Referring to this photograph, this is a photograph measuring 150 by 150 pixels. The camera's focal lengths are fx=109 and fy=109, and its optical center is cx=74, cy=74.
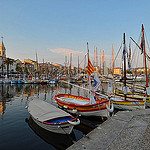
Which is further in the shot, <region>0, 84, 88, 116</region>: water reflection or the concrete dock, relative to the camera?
<region>0, 84, 88, 116</region>: water reflection

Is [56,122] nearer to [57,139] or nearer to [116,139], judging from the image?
[57,139]

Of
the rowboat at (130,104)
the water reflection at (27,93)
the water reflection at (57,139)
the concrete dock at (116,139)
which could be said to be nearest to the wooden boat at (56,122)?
the water reflection at (57,139)

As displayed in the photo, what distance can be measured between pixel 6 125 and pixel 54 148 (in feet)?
25.1

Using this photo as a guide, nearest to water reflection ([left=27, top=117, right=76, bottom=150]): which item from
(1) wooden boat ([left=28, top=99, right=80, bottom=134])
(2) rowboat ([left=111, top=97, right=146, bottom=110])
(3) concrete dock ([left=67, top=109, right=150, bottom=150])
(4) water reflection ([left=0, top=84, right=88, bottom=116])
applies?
(1) wooden boat ([left=28, top=99, right=80, bottom=134])

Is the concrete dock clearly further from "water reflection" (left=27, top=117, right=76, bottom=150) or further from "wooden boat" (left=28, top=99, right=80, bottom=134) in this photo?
"water reflection" (left=27, top=117, right=76, bottom=150)

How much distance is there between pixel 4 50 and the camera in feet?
358

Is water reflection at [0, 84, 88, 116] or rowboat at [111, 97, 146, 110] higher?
rowboat at [111, 97, 146, 110]

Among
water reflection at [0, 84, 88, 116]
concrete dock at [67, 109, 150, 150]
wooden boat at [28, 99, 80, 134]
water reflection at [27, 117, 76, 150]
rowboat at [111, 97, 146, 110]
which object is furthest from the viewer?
water reflection at [0, 84, 88, 116]

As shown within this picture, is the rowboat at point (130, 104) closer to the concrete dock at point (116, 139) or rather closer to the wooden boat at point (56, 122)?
the concrete dock at point (116, 139)

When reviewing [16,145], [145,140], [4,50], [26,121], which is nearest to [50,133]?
[16,145]

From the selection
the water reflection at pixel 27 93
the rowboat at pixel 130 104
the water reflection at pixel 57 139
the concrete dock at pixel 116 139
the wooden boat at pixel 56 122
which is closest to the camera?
the concrete dock at pixel 116 139

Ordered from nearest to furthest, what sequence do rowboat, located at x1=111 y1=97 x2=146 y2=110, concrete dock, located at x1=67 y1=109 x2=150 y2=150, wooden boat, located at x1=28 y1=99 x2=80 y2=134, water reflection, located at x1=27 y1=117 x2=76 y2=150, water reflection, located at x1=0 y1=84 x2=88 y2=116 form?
concrete dock, located at x1=67 y1=109 x2=150 y2=150 → wooden boat, located at x1=28 y1=99 x2=80 y2=134 → water reflection, located at x1=27 y1=117 x2=76 y2=150 → rowboat, located at x1=111 y1=97 x2=146 y2=110 → water reflection, located at x1=0 y1=84 x2=88 y2=116

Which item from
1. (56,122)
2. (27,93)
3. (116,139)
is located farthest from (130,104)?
(27,93)

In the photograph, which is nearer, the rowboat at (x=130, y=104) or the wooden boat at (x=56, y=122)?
the wooden boat at (x=56, y=122)
